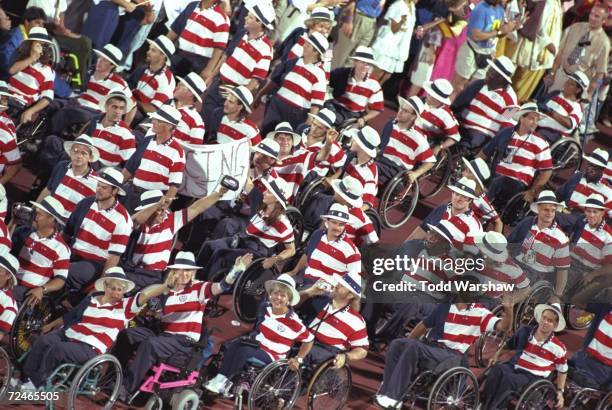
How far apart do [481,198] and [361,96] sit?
1.80 m

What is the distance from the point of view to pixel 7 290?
477 inches

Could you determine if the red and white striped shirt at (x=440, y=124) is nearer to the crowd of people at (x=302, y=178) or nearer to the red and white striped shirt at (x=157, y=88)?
the crowd of people at (x=302, y=178)

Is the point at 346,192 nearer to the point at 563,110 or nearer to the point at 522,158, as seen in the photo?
the point at 522,158

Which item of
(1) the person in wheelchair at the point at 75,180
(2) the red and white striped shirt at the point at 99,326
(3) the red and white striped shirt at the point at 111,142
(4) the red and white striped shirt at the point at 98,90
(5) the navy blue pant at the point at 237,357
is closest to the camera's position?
(2) the red and white striped shirt at the point at 99,326

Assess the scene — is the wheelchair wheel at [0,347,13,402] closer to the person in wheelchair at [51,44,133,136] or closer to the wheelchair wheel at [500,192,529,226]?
the person in wheelchair at [51,44,133,136]

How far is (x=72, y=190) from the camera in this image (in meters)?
13.4

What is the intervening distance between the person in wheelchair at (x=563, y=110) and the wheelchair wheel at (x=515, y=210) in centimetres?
118

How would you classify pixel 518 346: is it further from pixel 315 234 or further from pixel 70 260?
pixel 70 260

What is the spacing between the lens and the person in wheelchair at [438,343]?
12.8 metres

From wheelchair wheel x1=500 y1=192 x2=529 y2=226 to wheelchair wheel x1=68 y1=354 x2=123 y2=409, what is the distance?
4.95 m

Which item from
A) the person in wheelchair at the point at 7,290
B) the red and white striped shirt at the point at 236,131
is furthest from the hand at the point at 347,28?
the person in wheelchair at the point at 7,290

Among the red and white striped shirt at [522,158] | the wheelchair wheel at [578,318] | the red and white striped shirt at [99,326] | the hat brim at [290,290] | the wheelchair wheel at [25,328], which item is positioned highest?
the red and white striped shirt at [522,158]

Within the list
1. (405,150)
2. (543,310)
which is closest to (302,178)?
(405,150)

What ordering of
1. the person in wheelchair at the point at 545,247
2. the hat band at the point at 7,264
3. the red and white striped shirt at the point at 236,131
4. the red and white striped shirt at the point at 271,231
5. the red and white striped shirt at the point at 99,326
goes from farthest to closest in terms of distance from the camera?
1. the red and white striped shirt at the point at 236,131
2. the person in wheelchair at the point at 545,247
3. the red and white striped shirt at the point at 271,231
4. the red and white striped shirt at the point at 99,326
5. the hat band at the point at 7,264
